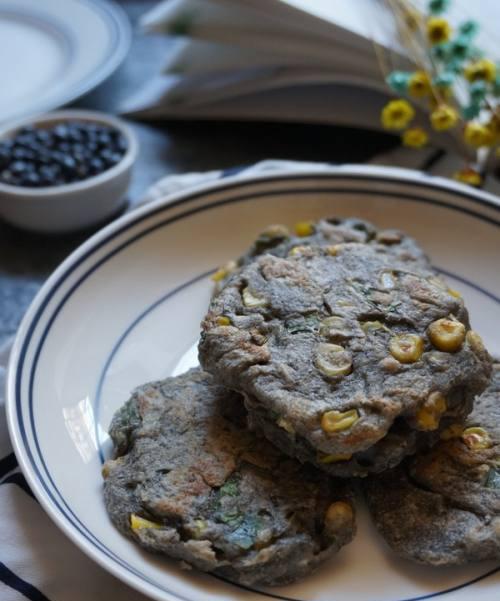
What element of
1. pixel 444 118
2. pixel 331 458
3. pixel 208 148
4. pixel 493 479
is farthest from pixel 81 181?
pixel 493 479

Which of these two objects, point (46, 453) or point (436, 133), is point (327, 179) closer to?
point (436, 133)

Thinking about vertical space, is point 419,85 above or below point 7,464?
above

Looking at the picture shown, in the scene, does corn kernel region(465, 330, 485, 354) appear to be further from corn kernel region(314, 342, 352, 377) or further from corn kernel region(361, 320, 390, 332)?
corn kernel region(314, 342, 352, 377)

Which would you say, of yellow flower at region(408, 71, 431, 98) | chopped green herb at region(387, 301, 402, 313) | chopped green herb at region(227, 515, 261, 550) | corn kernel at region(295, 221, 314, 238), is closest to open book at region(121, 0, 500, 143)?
yellow flower at region(408, 71, 431, 98)

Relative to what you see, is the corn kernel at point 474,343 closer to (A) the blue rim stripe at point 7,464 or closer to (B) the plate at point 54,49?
(A) the blue rim stripe at point 7,464

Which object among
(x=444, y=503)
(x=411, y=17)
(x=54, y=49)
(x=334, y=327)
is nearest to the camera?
(x=444, y=503)

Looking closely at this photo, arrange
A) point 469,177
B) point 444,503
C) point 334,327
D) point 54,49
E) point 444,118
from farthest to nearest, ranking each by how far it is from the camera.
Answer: point 54,49 < point 469,177 < point 444,118 < point 334,327 < point 444,503

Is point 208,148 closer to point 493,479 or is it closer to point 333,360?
point 333,360

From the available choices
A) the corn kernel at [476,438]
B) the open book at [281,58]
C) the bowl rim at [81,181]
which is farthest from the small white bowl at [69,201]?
the corn kernel at [476,438]
